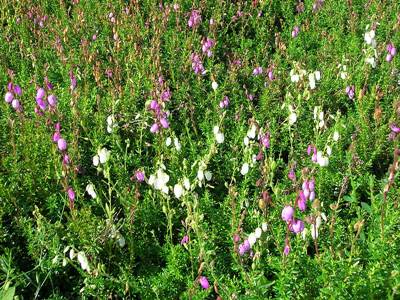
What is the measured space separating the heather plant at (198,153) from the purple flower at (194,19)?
0.03 m

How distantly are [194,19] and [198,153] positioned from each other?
1624mm

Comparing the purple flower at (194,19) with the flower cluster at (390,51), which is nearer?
the flower cluster at (390,51)

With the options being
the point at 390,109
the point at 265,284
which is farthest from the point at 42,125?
the point at 390,109

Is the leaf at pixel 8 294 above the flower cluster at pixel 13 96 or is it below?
below

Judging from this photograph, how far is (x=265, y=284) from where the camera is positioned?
6.81 ft

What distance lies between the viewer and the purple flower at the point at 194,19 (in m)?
4.34

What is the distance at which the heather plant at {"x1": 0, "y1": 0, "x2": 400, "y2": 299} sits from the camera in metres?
2.16

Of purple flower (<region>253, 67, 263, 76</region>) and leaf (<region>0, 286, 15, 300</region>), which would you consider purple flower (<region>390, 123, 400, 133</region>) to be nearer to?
purple flower (<region>253, 67, 263, 76</region>)

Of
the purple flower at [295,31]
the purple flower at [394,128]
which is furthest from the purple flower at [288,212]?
the purple flower at [295,31]

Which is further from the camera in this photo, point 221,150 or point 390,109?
point 390,109

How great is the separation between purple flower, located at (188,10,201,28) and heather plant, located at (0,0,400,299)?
3cm

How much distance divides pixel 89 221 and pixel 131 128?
95 centimetres

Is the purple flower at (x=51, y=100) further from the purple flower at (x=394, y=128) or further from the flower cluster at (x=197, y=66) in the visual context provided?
the purple flower at (x=394, y=128)

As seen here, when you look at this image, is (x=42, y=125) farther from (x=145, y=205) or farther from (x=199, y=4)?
(x=199, y=4)
